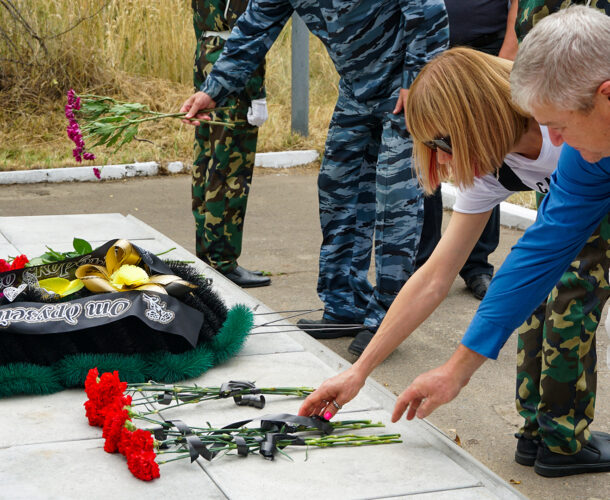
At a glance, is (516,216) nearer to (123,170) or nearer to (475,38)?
(475,38)

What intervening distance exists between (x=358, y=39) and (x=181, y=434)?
1.96 metres

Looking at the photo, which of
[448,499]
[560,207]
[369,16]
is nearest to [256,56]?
[369,16]

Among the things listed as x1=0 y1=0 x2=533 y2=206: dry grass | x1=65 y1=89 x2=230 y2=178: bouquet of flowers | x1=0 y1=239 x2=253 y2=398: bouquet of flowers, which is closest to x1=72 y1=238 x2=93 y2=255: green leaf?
x1=0 y1=239 x2=253 y2=398: bouquet of flowers

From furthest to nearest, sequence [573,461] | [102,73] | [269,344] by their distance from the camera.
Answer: [102,73] → [269,344] → [573,461]

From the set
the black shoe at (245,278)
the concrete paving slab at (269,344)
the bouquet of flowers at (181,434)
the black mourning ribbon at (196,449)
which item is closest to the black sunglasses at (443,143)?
the bouquet of flowers at (181,434)

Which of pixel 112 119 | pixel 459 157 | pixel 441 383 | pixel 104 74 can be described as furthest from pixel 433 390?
pixel 104 74

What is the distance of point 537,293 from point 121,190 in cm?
584

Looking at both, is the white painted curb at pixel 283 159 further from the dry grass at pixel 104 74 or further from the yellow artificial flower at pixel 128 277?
the yellow artificial flower at pixel 128 277

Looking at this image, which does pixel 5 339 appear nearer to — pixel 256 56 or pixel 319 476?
pixel 319 476

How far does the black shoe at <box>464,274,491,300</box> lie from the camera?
4.52 metres

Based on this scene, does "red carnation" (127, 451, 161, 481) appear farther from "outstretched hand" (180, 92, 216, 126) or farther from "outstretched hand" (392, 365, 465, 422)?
"outstretched hand" (180, 92, 216, 126)

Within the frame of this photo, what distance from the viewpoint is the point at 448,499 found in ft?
6.38

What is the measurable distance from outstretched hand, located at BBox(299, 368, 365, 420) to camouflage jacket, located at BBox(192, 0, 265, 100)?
271 centimetres

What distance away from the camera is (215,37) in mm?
4703
